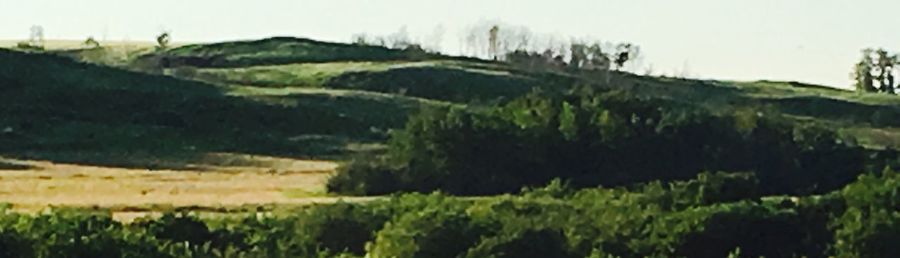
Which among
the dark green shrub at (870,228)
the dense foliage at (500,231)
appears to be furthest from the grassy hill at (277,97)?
the dense foliage at (500,231)

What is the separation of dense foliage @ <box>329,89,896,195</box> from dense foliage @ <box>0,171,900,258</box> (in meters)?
17.0

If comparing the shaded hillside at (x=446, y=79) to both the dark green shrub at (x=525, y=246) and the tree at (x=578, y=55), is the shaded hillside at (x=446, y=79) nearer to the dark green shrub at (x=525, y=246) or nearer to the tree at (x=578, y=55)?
the tree at (x=578, y=55)

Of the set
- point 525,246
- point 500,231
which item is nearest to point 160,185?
point 500,231

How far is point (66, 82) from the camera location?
11819 centimetres

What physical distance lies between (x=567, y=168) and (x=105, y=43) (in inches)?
5150

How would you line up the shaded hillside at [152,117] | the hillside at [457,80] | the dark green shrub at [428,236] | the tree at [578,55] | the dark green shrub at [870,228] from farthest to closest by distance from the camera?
the tree at [578,55], the hillside at [457,80], the shaded hillside at [152,117], the dark green shrub at [870,228], the dark green shrub at [428,236]

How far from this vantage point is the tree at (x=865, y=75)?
622 feet

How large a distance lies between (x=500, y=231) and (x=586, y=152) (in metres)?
27.0

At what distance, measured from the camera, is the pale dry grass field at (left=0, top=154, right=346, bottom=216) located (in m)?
60.8

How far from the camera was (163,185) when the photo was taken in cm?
7075

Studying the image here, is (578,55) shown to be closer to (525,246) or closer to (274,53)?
(274,53)

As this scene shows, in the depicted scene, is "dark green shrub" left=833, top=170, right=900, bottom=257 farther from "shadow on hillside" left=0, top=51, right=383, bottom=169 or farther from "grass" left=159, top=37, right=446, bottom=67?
"grass" left=159, top=37, right=446, bottom=67

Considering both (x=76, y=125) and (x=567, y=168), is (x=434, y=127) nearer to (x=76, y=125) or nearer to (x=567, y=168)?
(x=567, y=168)

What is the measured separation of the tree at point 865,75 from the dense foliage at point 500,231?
149 m
